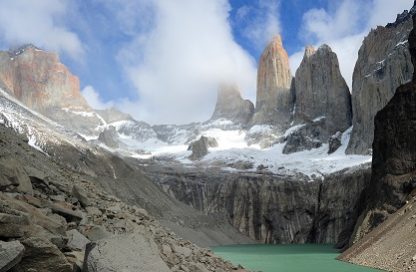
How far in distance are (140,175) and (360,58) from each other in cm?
7570

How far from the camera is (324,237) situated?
11044cm

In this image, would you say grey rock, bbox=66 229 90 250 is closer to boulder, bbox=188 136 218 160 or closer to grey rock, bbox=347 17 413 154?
grey rock, bbox=347 17 413 154

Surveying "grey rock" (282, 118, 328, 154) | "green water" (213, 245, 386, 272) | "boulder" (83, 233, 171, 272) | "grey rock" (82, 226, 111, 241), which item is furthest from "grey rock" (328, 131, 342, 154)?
"boulder" (83, 233, 171, 272)

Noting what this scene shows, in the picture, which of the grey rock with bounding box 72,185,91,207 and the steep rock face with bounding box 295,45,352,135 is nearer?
the grey rock with bounding box 72,185,91,207

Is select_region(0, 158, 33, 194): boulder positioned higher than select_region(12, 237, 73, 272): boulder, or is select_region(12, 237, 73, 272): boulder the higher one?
select_region(0, 158, 33, 194): boulder

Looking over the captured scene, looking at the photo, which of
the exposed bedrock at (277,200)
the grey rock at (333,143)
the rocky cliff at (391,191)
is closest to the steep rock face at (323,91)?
the grey rock at (333,143)

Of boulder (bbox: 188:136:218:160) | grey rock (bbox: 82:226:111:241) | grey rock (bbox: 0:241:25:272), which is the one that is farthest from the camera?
boulder (bbox: 188:136:218:160)

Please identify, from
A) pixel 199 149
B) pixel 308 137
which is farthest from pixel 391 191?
pixel 199 149

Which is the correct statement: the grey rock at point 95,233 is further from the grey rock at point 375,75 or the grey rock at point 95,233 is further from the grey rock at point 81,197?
the grey rock at point 375,75

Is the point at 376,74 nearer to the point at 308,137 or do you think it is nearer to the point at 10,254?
the point at 308,137

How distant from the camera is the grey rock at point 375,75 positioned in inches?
4951

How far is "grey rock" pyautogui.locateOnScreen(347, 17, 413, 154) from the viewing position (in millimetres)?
125750

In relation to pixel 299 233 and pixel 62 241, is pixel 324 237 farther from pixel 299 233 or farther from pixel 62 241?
pixel 62 241

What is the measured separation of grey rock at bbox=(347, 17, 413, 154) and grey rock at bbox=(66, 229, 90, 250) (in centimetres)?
11755
